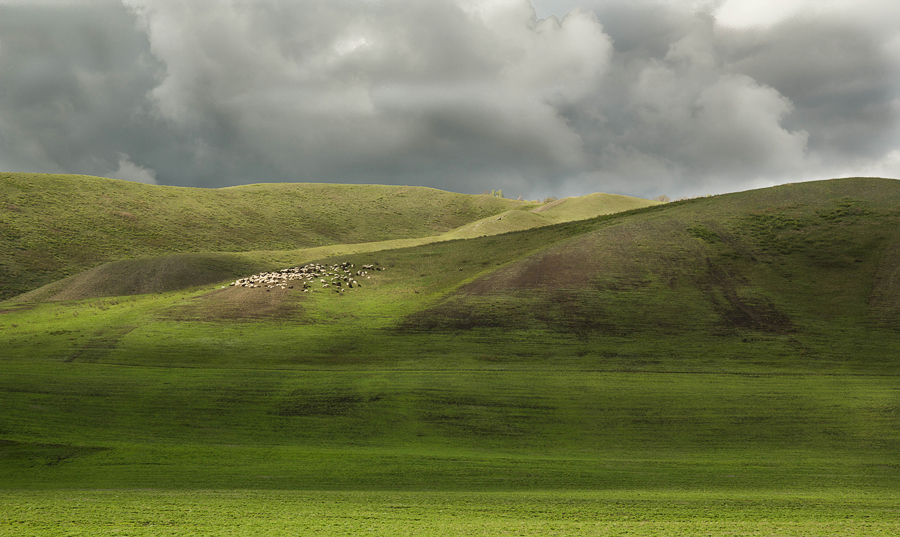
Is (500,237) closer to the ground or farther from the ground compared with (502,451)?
farther from the ground

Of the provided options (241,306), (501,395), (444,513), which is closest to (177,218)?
(241,306)

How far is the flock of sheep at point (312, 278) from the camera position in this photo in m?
42.4

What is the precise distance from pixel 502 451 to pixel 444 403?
445cm

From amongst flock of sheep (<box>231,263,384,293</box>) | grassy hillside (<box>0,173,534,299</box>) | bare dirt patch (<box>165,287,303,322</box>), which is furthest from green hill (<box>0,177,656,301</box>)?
bare dirt patch (<box>165,287,303,322</box>)

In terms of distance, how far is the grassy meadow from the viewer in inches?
483

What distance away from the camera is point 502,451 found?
18891 millimetres

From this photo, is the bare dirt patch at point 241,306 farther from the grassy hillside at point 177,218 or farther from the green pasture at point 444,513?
the grassy hillside at point 177,218

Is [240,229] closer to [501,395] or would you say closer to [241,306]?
[241,306]

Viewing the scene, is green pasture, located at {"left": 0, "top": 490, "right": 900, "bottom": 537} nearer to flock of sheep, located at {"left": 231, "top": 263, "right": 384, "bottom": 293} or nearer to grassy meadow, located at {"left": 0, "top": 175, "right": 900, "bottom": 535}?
grassy meadow, located at {"left": 0, "top": 175, "right": 900, "bottom": 535}

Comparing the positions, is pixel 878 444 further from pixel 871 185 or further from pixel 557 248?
pixel 871 185

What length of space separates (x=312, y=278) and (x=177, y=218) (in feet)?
252

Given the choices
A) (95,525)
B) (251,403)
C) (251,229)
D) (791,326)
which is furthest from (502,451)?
(251,229)

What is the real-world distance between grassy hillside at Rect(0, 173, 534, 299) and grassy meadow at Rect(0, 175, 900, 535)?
50076mm

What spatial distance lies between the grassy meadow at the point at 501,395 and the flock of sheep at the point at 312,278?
1.49m
